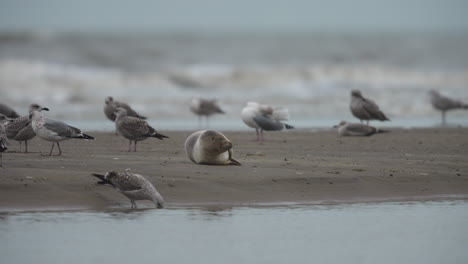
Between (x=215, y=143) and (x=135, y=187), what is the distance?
2.10 metres

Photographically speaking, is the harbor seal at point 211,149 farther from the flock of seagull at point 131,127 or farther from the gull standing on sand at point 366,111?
the gull standing on sand at point 366,111

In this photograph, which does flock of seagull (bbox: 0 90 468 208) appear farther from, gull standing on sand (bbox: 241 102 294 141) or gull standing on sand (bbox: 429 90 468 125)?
gull standing on sand (bbox: 429 90 468 125)

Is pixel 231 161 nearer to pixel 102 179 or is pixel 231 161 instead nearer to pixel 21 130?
pixel 102 179

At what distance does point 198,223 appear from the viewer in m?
8.09

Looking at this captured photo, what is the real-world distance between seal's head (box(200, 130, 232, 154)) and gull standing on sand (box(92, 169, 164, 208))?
1.86 m

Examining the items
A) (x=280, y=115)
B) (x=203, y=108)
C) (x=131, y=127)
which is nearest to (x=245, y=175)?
(x=131, y=127)

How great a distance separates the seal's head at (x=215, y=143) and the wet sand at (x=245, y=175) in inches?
9.5

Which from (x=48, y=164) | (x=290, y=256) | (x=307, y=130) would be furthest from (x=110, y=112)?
(x=290, y=256)

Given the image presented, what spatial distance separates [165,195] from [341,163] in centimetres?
290

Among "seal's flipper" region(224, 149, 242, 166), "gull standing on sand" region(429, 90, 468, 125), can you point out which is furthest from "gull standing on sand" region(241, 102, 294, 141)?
"gull standing on sand" region(429, 90, 468, 125)

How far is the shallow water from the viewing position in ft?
22.8

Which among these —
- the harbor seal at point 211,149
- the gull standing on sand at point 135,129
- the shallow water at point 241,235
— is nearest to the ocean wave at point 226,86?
the gull standing on sand at point 135,129

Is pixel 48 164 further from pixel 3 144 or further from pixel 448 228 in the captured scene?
pixel 448 228

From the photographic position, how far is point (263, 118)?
14633 mm
